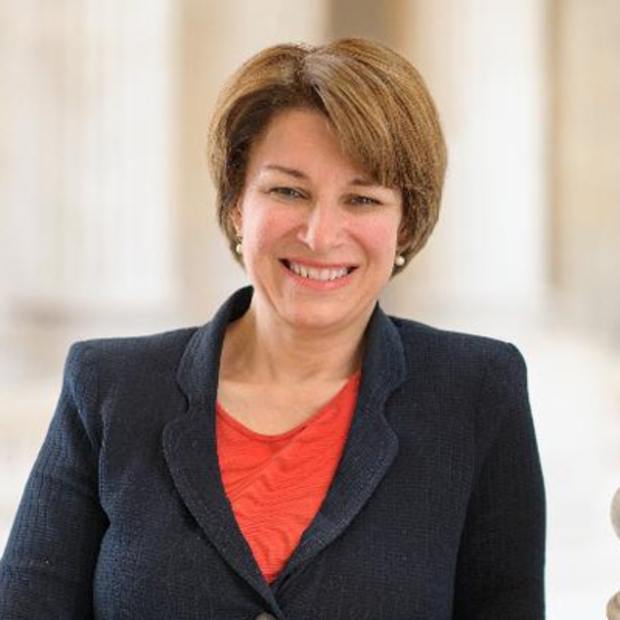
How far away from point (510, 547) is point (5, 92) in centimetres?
256

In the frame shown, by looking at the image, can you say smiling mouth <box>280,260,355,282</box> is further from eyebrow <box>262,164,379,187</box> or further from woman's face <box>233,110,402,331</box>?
eyebrow <box>262,164,379,187</box>

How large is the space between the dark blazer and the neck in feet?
0.14

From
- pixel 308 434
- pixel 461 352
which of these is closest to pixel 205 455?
pixel 308 434

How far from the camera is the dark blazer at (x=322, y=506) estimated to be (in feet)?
6.04

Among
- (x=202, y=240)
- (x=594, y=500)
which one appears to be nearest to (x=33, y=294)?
(x=202, y=240)

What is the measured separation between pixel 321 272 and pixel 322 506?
32 centimetres

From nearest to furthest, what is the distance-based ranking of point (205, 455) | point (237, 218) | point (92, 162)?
point (205, 455), point (237, 218), point (92, 162)

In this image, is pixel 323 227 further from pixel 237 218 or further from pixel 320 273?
pixel 237 218

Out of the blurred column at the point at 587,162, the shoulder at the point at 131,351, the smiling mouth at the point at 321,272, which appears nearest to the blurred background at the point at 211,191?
the blurred column at the point at 587,162

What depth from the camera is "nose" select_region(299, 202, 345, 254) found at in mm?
1852

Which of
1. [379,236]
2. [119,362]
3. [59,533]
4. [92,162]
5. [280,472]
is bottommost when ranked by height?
[59,533]

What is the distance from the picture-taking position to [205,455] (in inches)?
76.2

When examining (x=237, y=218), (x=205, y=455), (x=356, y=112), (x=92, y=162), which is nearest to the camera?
(x=356, y=112)

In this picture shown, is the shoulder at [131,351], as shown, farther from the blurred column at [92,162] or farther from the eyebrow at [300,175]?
the blurred column at [92,162]
